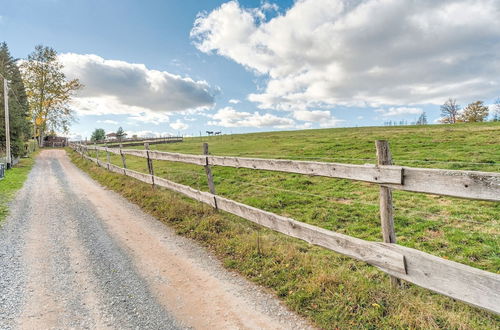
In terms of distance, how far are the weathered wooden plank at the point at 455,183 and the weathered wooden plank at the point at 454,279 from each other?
670 mm

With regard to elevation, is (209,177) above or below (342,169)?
below

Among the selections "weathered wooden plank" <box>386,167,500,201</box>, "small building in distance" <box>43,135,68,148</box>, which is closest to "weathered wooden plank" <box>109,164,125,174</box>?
"weathered wooden plank" <box>386,167,500,201</box>

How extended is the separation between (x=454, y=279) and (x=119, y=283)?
401cm

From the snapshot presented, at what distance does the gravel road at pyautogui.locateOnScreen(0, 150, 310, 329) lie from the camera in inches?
117

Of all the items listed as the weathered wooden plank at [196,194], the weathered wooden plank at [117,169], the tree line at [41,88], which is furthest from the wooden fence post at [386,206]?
the tree line at [41,88]

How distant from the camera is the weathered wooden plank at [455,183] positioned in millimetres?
2355

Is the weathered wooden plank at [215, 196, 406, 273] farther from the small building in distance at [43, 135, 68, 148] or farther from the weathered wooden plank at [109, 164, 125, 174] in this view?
the small building in distance at [43, 135, 68, 148]

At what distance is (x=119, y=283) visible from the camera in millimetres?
3725

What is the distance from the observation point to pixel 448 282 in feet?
8.40

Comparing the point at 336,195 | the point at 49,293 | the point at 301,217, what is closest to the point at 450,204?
the point at 336,195

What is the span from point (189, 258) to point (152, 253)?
751 mm

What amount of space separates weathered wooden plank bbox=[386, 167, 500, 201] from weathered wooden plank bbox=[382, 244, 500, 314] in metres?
0.67

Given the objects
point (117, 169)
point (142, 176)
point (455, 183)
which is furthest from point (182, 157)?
point (117, 169)

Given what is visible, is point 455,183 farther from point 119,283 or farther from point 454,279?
point 119,283
